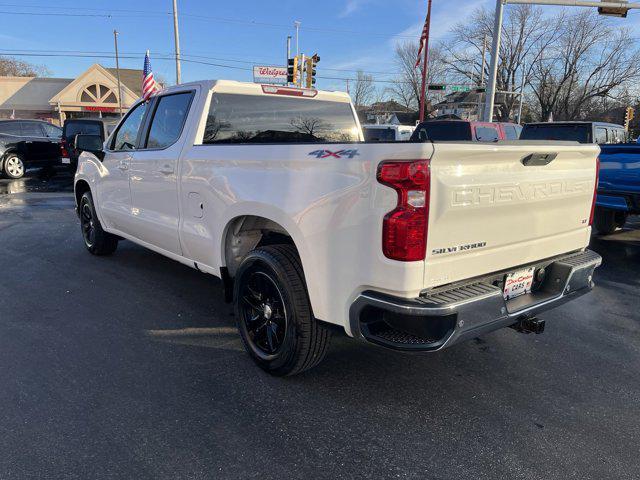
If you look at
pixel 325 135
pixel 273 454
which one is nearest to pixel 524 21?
pixel 325 135

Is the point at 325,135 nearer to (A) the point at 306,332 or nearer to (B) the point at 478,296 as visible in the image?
(A) the point at 306,332

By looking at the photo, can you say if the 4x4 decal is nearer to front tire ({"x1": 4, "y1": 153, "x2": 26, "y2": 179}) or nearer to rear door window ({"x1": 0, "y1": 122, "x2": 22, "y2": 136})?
Result: front tire ({"x1": 4, "y1": 153, "x2": 26, "y2": 179})

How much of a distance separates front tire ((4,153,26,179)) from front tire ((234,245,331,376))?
1575cm

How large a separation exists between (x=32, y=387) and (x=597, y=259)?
3934 millimetres

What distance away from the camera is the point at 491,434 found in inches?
107

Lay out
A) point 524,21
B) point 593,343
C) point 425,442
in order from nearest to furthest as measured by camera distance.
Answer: point 425,442 < point 593,343 < point 524,21

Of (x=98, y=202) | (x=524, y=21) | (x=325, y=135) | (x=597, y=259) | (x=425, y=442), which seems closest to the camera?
(x=425, y=442)

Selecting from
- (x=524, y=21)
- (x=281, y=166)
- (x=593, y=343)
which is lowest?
(x=593, y=343)

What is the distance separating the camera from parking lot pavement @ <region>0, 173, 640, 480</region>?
2.47m

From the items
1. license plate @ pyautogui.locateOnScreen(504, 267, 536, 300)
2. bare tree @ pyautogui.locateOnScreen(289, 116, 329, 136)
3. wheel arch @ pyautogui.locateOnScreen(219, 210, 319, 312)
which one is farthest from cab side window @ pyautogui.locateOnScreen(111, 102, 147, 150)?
license plate @ pyautogui.locateOnScreen(504, 267, 536, 300)

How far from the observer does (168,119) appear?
448 centimetres

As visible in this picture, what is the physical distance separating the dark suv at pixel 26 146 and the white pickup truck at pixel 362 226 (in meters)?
14.3

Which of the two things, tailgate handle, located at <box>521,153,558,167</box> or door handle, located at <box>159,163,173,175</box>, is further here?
door handle, located at <box>159,163,173,175</box>

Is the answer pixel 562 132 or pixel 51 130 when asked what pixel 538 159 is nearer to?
pixel 562 132
